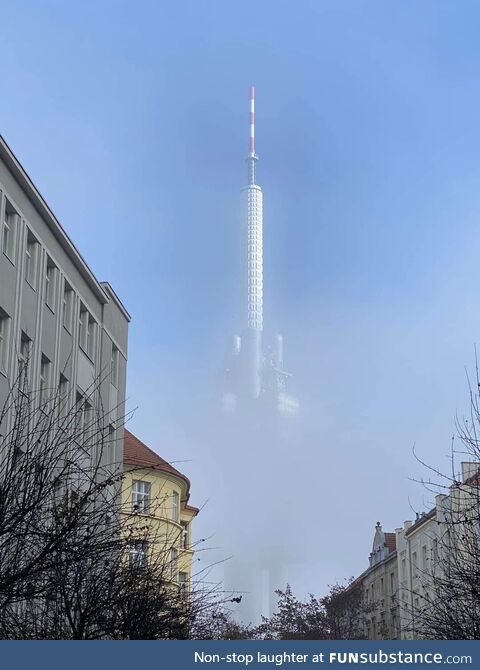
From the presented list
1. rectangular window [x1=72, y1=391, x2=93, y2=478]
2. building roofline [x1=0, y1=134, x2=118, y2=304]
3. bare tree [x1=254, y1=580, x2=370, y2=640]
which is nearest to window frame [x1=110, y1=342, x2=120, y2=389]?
building roofline [x1=0, y1=134, x2=118, y2=304]

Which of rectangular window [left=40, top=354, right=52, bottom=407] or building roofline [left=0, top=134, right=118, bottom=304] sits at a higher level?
building roofline [left=0, top=134, right=118, bottom=304]

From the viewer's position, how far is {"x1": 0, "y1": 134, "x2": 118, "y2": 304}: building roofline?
3432cm

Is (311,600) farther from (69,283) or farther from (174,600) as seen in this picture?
(174,600)

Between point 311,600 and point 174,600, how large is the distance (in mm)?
64779

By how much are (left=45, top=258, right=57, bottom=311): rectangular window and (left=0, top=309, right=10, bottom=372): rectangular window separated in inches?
194

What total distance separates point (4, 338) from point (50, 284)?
624cm

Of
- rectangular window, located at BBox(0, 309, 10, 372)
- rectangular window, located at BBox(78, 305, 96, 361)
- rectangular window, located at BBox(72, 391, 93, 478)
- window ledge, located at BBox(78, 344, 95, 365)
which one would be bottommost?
rectangular window, located at BBox(72, 391, 93, 478)

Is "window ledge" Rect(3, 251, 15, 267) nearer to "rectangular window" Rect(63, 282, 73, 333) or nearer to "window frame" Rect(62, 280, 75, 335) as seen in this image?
"window frame" Rect(62, 280, 75, 335)

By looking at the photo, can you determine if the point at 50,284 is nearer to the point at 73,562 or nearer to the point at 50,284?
the point at 50,284

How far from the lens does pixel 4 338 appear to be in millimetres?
34188
